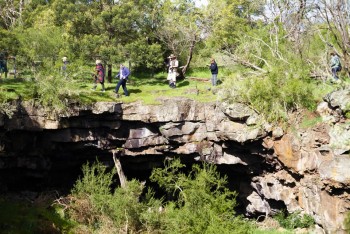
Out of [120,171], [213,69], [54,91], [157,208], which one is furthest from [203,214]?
[213,69]

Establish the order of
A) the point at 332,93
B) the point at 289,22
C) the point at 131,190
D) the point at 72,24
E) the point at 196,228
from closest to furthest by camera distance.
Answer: the point at 196,228 → the point at 332,93 → the point at 131,190 → the point at 72,24 → the point at 289,22

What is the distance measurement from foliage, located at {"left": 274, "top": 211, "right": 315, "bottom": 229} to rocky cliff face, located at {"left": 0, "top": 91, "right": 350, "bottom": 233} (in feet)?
1.17

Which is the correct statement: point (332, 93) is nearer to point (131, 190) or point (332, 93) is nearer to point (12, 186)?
point (131, 190)

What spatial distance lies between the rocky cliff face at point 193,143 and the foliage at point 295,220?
0.36 meters

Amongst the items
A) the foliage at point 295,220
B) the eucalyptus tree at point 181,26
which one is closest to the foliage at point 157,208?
the foliage at point 295,220

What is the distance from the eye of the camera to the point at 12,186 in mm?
20297

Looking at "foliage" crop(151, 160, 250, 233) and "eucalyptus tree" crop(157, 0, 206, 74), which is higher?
"eucalyptus tree" crop(157, 0, 206, 74)

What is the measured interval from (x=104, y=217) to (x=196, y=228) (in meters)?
5.63

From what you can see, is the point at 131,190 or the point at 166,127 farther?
the point at 166,127

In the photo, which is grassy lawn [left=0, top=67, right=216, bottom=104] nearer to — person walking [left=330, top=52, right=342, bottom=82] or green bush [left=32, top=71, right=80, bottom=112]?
green bush [left=32, top=71, right=80, bottom=112]

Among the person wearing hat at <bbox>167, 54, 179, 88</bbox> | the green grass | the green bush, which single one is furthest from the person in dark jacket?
the green grass

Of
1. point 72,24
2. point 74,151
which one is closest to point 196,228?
point 74,151

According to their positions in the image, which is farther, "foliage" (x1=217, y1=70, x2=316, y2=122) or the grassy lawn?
the grassy lawn

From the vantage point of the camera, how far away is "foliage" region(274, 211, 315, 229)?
17225 millimetres
